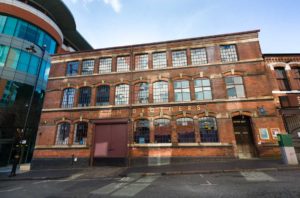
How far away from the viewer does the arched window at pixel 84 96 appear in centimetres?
1571

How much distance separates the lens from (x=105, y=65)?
55.2ft

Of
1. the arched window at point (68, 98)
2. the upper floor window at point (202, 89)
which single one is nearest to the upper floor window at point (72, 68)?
the arched window at point (68, 98)

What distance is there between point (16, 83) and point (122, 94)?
576 inches

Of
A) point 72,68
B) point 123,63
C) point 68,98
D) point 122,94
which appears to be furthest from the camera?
point 72,68

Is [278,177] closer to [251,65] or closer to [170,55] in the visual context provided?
[251,65]

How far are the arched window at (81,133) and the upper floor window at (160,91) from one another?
709 cm

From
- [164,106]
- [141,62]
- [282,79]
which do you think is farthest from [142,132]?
[282,79]

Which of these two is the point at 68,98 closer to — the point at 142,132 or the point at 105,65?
the point at 105,65

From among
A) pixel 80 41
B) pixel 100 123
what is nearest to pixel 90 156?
pixel 100 123

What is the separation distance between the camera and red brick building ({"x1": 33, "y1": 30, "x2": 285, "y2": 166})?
497 inches

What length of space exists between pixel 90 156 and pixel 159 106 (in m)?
7.50

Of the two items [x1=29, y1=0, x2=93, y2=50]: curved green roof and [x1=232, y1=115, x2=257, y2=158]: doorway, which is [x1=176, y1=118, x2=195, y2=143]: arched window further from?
[x1=29, y1=0, x2=93, y2=50]: curved green roof

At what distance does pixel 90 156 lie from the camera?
1385cm

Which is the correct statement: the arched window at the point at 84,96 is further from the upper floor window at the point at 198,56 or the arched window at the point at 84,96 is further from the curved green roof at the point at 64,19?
the curved green roof at the point at 64,19
